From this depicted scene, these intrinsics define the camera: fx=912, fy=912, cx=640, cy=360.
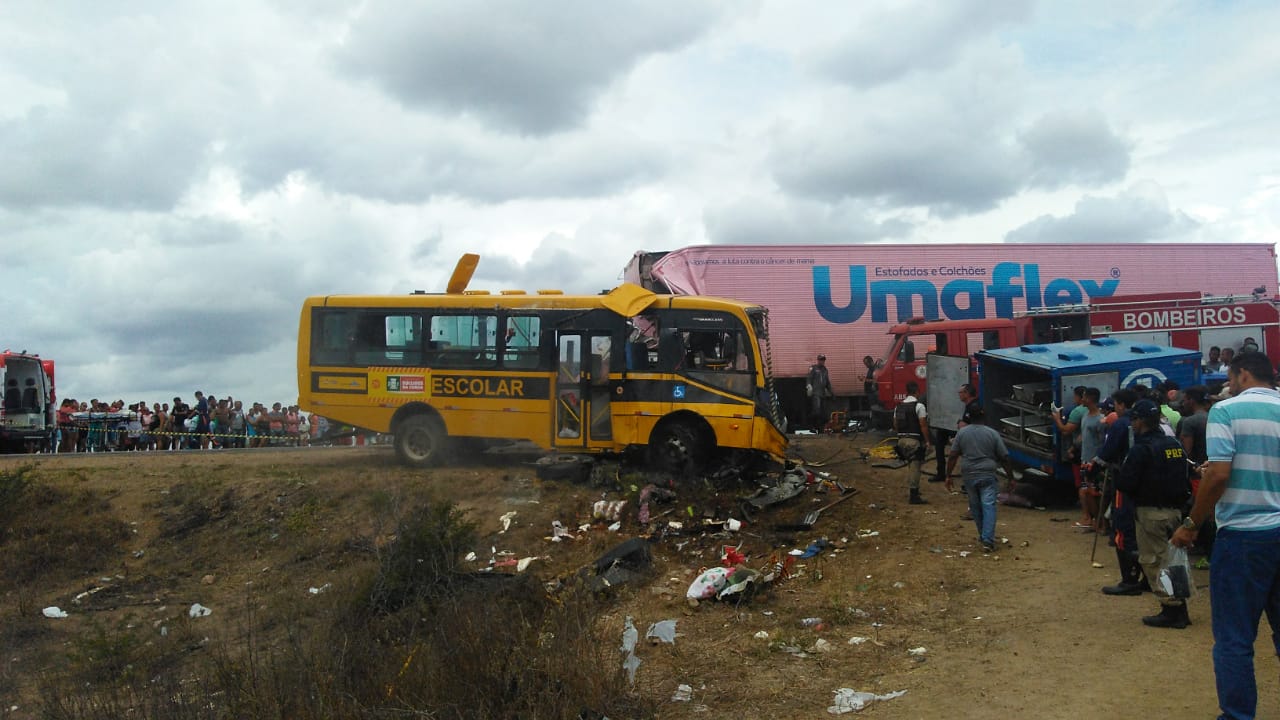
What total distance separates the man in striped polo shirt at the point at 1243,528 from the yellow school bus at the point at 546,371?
8.34 metres

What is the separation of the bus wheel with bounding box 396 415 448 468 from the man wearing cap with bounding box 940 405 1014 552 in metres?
7.73

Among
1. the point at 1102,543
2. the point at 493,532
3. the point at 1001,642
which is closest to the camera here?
the point at 1001,642

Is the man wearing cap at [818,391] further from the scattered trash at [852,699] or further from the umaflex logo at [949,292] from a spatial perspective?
the scattered trash at [852,699]

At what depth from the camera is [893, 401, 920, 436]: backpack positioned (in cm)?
1585

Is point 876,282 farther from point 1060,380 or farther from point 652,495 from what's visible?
point 652,495

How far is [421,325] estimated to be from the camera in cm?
1413

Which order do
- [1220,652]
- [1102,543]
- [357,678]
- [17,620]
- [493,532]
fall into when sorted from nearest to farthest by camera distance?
[1220,652] < [357,678] < [1102,543] < [17,620] < [493,532]

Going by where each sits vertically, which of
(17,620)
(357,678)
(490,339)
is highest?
(490,339)

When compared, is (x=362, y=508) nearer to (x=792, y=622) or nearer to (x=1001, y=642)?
(x=792, y=622)

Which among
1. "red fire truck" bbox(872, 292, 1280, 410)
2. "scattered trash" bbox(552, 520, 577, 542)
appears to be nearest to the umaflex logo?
"red fire truck" bbox(872, 292, 1280, 410)

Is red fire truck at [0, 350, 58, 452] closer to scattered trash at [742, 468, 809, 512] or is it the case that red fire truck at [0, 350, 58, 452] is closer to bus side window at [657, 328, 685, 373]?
bus side window at [657, 328, 685, 373]

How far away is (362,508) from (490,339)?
312 centimetres

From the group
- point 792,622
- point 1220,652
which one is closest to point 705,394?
point 792,622

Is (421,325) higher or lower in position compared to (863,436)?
higher
